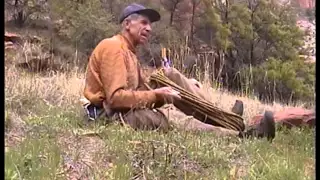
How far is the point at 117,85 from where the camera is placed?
12.4 ft

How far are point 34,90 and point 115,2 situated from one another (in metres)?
6.29

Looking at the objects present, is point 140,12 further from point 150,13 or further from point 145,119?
point 145,119

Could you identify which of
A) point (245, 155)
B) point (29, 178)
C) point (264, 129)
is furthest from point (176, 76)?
point (29, 178)

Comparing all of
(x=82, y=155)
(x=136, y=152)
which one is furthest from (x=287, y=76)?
(x=82, y=155)

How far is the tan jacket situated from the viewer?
379 centimetres

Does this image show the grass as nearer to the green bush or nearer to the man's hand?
the man's hand

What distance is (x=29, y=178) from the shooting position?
2582 mm

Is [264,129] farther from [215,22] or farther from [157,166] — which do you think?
[215,22]

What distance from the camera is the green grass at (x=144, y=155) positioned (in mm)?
2844

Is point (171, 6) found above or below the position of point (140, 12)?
below

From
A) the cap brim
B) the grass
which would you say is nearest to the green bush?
the cap brim

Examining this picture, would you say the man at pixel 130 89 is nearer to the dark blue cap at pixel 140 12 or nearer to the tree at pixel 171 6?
the dark blue cap at pixel 140 12

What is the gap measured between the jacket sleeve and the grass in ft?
0.66

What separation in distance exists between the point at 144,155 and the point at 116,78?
827mm
